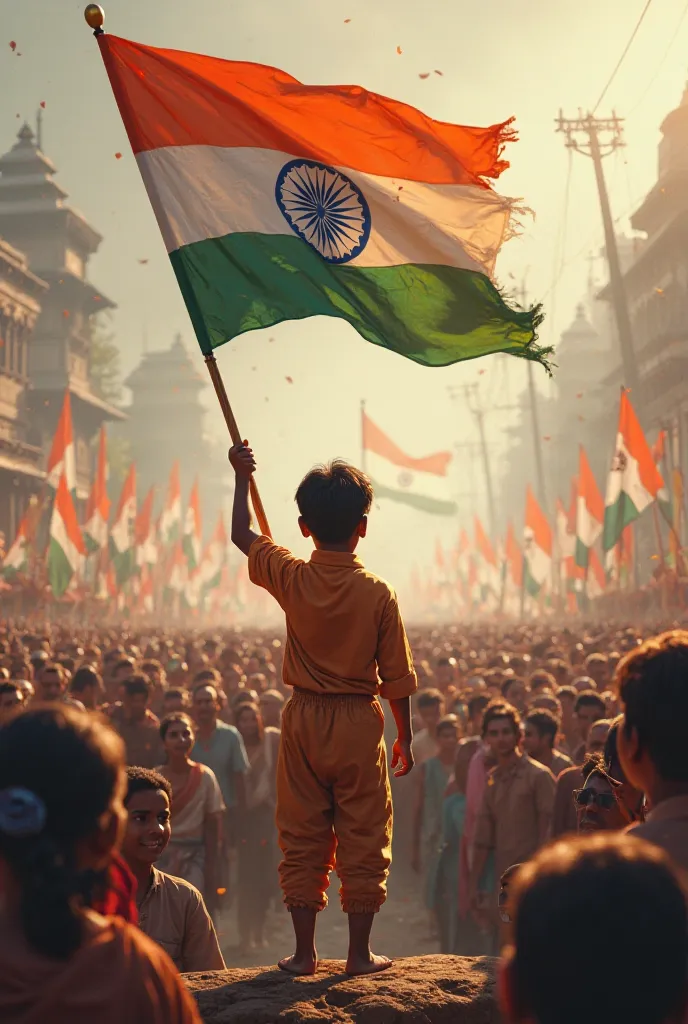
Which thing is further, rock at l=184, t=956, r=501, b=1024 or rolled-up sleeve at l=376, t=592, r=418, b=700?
rolled-up sleeve at l=376, t=592, r=418, b=700

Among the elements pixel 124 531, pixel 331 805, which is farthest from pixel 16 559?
pixel 331 805

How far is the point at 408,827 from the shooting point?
1182 cm

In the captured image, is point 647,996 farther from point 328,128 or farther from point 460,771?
point 460,771

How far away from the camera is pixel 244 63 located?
5824 millimetres

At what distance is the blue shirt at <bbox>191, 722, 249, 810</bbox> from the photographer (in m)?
8.68

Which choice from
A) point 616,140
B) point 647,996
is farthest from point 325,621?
point 616,140

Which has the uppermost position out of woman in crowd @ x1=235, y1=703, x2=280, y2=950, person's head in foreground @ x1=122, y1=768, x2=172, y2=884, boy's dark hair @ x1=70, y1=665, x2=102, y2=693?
boy's dark hair @ x1=70, y1=665, x2=102, y2=693

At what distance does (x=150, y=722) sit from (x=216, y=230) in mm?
4190

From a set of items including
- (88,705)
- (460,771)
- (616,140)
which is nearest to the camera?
(460,771)

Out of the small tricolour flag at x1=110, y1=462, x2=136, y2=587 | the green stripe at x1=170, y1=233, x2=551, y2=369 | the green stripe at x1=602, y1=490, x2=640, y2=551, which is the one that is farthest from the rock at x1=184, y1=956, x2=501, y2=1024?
the small tricolour flag at x1=110, y1=462, x2=136, y2=587

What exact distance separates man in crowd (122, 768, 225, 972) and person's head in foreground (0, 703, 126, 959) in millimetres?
2356

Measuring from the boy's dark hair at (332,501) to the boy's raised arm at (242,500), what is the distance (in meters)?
0.30

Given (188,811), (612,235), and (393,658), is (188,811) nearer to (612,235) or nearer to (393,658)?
(393,658)

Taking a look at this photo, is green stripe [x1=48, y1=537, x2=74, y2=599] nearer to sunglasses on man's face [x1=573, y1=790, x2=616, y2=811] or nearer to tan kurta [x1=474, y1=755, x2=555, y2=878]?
tan kurta [x1=474, y1=755, x2=555, y2=878]
